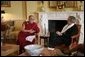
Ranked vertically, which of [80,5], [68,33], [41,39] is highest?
[80,5]

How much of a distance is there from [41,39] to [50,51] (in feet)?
6.19

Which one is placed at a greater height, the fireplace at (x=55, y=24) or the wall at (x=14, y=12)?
the wall at (x=14, y=12)

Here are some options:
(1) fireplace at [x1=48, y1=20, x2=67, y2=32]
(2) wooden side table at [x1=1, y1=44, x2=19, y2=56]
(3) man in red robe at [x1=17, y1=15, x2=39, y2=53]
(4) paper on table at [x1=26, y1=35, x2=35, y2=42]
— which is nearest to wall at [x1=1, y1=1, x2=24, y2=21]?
(1) fireplace at [x1=48, y1=20, x2=67, y2=32]

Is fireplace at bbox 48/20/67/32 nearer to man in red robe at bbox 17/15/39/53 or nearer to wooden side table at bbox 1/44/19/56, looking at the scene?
man in red robe at bbox 17/15/39/53

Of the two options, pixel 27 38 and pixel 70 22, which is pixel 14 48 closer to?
pixel 27 38

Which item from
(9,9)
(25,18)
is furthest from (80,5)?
(9,9)

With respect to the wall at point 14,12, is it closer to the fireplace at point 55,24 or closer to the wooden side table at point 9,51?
the fireplace at point 55,24

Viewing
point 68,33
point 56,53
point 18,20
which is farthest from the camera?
point 18,20

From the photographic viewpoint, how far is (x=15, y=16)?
493cm

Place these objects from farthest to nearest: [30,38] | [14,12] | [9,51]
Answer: [14,12]
[30,38]
[9,51]

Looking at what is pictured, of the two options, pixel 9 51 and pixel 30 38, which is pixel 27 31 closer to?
pixel 30 38

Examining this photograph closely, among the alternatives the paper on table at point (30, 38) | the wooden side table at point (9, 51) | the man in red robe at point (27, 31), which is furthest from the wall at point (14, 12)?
the wooden side table at point (9, 51)

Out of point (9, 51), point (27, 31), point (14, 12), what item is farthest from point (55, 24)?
point (9, 51)

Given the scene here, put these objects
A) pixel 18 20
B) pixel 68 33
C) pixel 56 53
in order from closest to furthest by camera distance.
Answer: pixel 56 53 < pixel 68 33 < pixel 18 20
